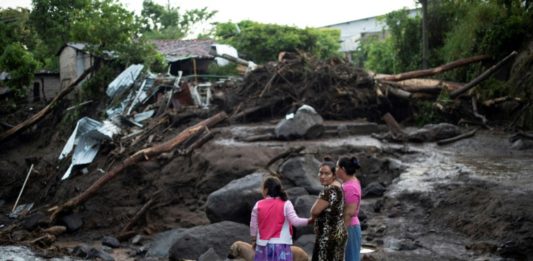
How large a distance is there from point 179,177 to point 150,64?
9767 millimetres

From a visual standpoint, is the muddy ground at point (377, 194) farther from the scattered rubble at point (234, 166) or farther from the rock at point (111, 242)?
the rock at point (111, 242)

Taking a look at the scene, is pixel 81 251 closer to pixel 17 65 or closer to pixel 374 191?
pixel 374 191

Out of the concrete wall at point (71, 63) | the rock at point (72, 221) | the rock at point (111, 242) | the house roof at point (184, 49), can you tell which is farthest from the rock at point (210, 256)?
the house roof at point (184, 49)

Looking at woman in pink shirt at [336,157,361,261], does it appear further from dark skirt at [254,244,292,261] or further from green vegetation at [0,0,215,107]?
green vegetation at [0,0,215,107]

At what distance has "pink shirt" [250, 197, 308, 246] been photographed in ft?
17.7

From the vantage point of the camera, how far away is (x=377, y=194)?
11656 mm

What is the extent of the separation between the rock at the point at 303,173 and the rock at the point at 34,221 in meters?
6.33

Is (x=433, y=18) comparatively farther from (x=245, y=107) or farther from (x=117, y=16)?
(x=117, y=16)

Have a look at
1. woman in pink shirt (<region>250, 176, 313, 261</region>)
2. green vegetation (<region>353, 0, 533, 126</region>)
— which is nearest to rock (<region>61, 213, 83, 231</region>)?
woman in pink shirt (<region>250, 176, 313, 261</region>)

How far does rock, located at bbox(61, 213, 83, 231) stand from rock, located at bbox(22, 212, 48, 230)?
48 cm

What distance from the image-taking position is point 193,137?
15930 mm

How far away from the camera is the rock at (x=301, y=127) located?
1487 centimetres

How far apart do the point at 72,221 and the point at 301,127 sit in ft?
21.0

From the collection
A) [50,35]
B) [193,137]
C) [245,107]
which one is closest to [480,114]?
[245,107]
